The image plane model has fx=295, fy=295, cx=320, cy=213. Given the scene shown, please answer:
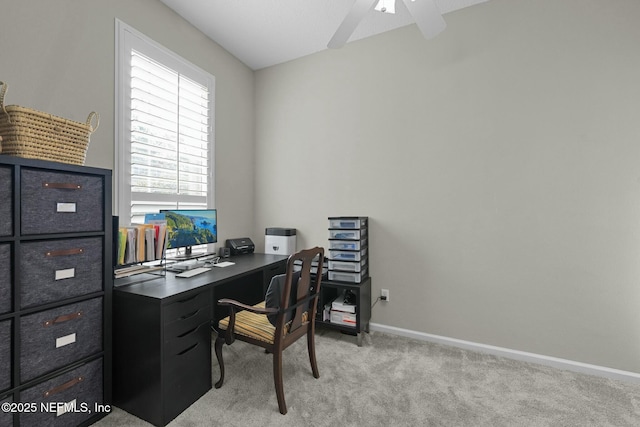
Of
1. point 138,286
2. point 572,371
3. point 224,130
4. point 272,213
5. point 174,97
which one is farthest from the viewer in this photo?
point 272,213

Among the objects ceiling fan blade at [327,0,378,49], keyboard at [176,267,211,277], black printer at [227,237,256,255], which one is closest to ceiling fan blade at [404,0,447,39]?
ceiling fan blade at [327,0,378,49]

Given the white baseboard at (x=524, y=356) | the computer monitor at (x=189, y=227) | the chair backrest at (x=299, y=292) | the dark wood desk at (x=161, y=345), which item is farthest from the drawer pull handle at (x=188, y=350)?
the white baseboard at (x=524, y=356)

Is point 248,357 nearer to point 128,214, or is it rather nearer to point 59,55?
point 128,214

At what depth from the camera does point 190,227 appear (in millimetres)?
2381

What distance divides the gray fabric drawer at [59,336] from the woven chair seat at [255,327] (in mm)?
685

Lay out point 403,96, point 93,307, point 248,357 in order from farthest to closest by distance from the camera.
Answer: point 403,96
point 248,357
point 93,307

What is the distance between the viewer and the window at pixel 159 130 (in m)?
2.16

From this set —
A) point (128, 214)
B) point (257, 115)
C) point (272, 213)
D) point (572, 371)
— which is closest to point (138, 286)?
point (128, 214)

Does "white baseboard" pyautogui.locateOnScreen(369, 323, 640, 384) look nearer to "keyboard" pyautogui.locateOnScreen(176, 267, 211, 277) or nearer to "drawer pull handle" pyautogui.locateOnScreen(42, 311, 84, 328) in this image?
"keyboard" pyautogui.locateOnScreen(176, 267, 211, 277)

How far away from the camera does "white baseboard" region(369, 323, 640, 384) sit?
2.06 m

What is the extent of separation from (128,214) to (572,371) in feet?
11.4

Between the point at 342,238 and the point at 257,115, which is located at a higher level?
the point at 257,115

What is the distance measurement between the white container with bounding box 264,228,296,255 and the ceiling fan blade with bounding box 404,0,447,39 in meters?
2.09

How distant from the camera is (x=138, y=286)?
178cm
